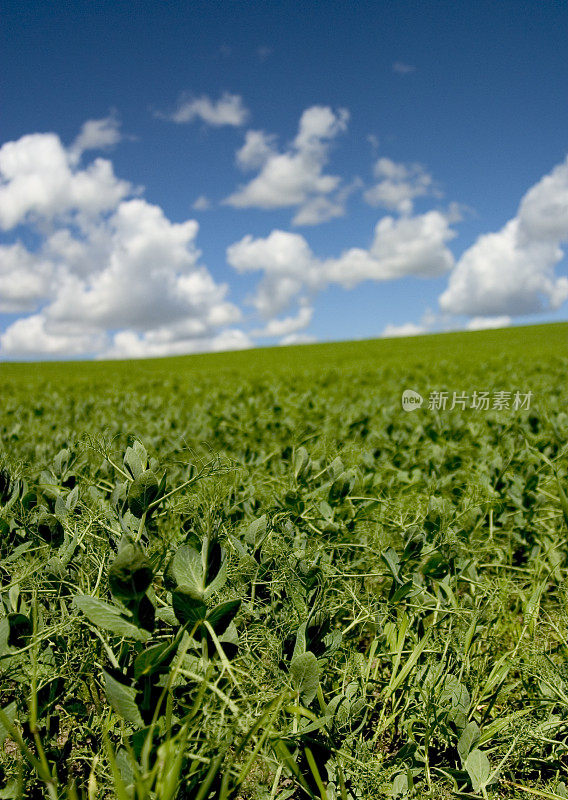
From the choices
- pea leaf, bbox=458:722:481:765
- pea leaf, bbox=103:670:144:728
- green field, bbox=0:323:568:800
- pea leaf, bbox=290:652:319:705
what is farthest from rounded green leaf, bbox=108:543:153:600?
pea leaf, bbox=458:722:481:765

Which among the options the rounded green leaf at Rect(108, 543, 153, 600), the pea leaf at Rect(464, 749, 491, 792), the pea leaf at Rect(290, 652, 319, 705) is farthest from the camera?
the pea leaf at Rect(464, 749, 491, 792)

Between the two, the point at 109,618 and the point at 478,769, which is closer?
the point at 109,618

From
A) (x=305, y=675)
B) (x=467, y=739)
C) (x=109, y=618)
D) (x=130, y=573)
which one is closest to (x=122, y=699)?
(x=109, y=618)

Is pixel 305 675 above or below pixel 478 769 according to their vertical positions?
above

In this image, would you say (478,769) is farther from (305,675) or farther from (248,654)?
(248,654)

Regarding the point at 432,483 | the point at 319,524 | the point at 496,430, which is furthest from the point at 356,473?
the point at 496,430

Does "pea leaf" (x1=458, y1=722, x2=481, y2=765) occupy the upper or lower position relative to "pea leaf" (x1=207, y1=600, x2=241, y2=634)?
lower

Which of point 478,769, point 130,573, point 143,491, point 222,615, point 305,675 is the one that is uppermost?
point 143,491

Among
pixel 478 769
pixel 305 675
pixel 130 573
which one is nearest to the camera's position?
pixel 130 573

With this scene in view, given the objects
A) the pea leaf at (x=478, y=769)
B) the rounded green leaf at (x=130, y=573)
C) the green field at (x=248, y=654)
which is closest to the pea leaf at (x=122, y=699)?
the green field at (x=248, y=654)

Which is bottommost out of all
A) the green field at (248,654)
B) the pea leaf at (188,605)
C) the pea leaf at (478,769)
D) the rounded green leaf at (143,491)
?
the pea leaf at (478,769)

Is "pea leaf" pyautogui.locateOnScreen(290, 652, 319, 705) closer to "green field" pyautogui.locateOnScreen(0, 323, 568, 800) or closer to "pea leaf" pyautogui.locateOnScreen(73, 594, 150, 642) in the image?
"green field" pyautogui.locateOnScreen(0, 323, 568, 800)

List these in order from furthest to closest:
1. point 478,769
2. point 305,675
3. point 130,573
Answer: point 478,769
point 305,675
point 130,573

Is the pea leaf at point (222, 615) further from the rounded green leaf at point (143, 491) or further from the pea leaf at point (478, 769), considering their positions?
the pea leaf at point (478, 769)
